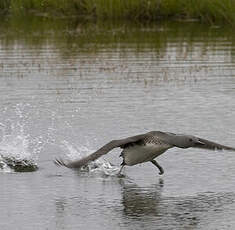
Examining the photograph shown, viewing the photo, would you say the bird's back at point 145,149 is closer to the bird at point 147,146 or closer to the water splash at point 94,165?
the bird at point 147,146

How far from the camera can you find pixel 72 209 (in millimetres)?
9930

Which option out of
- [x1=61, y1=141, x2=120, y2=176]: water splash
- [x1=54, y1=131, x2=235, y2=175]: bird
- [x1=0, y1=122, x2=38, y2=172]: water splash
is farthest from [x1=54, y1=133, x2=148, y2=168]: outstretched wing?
[x1=0, y1=122, x2=38, y2=172]: water splash

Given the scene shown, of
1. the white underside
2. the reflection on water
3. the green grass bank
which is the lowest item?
the reflection on water

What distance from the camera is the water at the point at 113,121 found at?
9.88 m

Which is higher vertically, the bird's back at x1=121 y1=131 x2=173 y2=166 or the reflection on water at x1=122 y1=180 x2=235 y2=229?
the bird's back at x1=121 y1=131 x2=173 y2=166

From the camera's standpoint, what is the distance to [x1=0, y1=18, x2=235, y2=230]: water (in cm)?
988

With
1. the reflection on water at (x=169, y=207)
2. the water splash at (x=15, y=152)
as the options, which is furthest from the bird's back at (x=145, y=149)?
the water splash at (x=15, y=152)

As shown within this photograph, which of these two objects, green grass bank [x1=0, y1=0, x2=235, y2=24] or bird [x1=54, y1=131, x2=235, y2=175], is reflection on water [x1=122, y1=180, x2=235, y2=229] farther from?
green grass bank [x1=0, y1=0, x2=235, y2=24]

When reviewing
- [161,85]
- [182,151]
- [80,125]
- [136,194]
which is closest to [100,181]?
[136,194]

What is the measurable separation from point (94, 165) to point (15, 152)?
Result: 114 centimetres

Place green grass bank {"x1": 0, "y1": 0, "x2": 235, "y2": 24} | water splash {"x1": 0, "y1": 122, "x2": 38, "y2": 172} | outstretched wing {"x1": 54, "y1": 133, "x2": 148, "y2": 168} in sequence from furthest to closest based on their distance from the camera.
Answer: green grass bank {"x1": 0, "y1": 0, "x2": 235, "y2": 24} < water splash {"x1": 0, "y1": 122, "x2": 38, "y2": 172} < outstretched wing {"x1": 54, "y1": 133, "x2": 148, "y2": 168}

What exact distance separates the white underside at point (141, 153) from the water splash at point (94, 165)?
1.56 feet

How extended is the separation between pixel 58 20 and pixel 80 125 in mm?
17060

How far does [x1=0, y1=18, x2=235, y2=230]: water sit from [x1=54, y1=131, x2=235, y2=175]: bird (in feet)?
0.84
